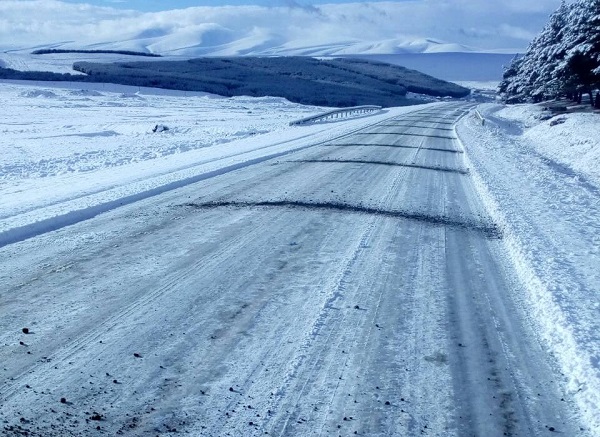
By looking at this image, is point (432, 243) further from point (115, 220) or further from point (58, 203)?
point (58, 203)

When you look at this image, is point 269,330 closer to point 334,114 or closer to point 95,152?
point 95,152

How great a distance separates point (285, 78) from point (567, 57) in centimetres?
6977

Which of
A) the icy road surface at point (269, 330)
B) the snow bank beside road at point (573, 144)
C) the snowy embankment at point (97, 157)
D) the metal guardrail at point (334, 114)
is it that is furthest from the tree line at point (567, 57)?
the icy road surface at point (269, 330)

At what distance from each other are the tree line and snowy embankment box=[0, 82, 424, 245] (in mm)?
16166

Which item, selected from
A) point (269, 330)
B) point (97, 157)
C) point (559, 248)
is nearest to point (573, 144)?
point (97, 157)

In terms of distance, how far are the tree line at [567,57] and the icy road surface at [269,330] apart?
89.7ft

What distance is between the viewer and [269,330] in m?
5.25

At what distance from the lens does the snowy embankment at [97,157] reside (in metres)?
10.3

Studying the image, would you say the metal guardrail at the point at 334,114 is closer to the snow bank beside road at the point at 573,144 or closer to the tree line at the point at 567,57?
the snow bank beside road at the point at 573,144

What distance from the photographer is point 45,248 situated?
303 inches

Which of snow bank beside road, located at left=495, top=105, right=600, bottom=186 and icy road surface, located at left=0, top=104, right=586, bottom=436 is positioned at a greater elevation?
snow bank beside road, located at left=495, top=105, right=600, bottom=186

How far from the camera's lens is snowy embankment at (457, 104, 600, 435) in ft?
16.0

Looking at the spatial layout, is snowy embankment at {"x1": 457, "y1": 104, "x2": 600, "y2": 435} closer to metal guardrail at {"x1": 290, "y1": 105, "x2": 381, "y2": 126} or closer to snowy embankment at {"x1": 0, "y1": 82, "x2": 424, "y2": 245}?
snowy embankment at {"x1": 0, "y1": 82, "x2": 424, "y2": 245}

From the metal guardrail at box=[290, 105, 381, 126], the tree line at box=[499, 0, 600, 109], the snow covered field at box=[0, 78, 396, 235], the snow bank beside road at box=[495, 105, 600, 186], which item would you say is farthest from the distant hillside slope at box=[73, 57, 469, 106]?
the snow bank beside road at box=[495, 105, 600, 186]
